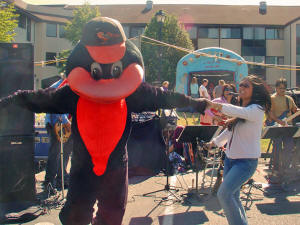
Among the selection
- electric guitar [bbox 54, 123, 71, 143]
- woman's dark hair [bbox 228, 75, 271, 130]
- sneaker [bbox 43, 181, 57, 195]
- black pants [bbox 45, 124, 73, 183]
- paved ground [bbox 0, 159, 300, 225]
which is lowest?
paved ground [bbox 0, 159, 300, 225]

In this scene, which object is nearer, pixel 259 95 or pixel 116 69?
pixel 116 69

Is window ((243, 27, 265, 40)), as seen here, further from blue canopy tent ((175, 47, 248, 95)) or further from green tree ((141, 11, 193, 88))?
blue canopy tent ((175, 47, 248, 95))

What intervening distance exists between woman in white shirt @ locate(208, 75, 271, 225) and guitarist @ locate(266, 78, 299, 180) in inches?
120

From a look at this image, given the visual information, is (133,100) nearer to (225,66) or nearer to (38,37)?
(225,66)

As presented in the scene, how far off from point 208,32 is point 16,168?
32.3m

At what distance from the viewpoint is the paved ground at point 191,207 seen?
15.3 feet

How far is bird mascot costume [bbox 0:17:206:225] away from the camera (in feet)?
9.86

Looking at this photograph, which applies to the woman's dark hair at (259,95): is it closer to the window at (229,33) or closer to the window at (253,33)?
the window at (229,33)

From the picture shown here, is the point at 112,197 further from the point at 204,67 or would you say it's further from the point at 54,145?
the point at 204,67

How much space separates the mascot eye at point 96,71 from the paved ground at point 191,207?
7.73ft

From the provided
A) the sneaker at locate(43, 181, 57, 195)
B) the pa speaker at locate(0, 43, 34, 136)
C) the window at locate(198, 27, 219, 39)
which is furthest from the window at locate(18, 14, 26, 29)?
the pa speaker at locate(0, 43, 34, 136)

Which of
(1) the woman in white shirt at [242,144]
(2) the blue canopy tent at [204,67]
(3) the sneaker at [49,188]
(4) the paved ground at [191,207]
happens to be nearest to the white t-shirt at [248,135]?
(1) the woman in white shirt at [242,144]

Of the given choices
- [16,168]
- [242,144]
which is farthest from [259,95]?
[16,168]

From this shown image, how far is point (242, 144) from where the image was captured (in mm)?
3695
